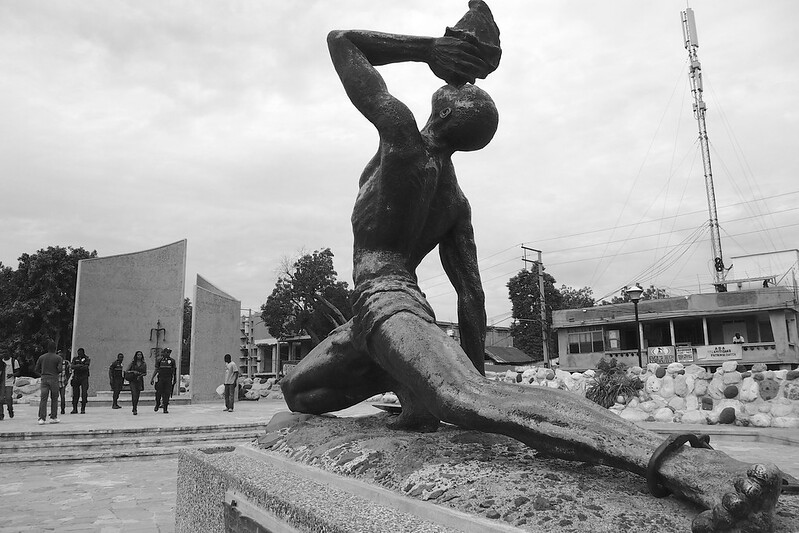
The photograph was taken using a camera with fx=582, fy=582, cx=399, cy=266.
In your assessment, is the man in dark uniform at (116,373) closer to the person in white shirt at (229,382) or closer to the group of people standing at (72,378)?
the group of people standing at (72,378)

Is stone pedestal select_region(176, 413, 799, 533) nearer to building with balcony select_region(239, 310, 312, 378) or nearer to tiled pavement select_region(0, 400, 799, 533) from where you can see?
tiled pavement select_region(0, 400, 799, 533)

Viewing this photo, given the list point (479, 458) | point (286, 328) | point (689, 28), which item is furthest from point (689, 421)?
point (286, 328)

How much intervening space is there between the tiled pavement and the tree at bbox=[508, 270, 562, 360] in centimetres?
2764

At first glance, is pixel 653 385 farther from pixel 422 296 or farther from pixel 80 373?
pixel 80 373

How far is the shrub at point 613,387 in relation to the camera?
10.2m

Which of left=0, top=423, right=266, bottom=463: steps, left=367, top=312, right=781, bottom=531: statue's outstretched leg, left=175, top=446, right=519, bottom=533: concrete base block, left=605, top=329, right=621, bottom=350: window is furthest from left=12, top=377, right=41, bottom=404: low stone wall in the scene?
left=605, top=329, right=621, bottom=350: window

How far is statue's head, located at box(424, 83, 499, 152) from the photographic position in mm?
2527

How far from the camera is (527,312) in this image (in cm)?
3594

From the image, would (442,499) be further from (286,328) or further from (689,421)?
(286,328)

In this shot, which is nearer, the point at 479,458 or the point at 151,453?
the point at 479,458

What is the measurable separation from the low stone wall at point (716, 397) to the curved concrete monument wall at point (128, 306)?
1227cm

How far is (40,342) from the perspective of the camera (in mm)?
27234

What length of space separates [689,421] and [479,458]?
883cm

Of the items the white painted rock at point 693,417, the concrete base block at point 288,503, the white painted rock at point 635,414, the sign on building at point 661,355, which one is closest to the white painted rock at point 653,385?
the white painted rock at point 635,414
